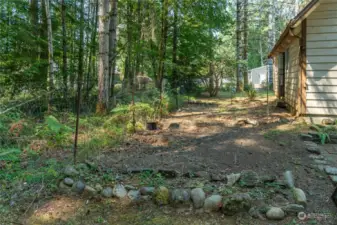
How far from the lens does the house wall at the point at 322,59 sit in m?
6.53

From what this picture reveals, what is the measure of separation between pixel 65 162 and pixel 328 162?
399cm

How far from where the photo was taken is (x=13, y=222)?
2.50 m

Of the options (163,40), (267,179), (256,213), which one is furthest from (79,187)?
(163,40)

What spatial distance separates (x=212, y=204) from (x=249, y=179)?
0.71 metres

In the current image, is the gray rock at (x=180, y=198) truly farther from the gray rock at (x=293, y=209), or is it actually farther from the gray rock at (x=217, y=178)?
the gray rock at (x=293, y=209)

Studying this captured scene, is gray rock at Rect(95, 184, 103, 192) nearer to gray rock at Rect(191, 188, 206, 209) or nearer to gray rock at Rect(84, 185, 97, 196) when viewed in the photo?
gray rock at Rect(84, 185, 97, 196)

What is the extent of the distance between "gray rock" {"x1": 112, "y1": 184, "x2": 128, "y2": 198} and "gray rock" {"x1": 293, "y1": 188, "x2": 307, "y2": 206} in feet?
6.10

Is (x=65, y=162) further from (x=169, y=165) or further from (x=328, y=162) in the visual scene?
(x=328, y=162)

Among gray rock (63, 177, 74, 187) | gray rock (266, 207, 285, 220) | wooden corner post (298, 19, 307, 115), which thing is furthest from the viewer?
wooden corner post (298, 19, 307, 115)

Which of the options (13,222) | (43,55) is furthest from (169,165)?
(43,55)

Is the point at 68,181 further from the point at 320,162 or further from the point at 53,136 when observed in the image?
the point at 320,162

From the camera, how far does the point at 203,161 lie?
403 cm

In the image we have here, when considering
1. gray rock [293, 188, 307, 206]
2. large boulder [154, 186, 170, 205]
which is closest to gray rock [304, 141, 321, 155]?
gray rock [293, 188, 307, 206]

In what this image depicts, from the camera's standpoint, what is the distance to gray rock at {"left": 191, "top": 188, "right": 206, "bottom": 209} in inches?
114
